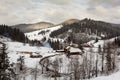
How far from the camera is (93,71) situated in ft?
313

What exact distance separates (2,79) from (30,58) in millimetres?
95741

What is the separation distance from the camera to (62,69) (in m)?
104

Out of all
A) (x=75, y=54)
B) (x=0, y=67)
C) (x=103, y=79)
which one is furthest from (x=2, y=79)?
(x=75, y=54)

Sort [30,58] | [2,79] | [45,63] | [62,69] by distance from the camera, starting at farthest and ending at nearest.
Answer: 1. [30,58]
2. [45,63]
3. [62,69]
4. [2,79]

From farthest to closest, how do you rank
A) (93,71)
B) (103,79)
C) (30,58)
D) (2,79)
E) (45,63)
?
(30,58) → (45,63) → (93,71) → (103,79) → (2,79)

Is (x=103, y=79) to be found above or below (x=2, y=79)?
below

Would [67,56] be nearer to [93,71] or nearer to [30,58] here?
[30,58]

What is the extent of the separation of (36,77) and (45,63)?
2041 centimetres

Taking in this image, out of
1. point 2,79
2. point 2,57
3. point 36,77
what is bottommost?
point 36,77

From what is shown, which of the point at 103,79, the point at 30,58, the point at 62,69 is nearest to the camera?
the point at 103,79

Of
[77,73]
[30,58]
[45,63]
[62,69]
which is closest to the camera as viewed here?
[77,73]

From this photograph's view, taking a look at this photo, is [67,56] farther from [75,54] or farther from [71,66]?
[71,66]

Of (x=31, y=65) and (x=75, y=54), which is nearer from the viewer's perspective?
(x=31, y=65)

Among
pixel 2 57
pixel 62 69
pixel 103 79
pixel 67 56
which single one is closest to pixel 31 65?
pixel 62 69
